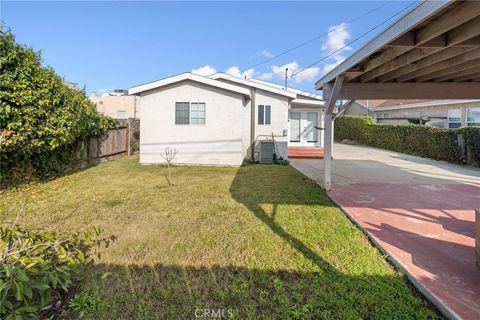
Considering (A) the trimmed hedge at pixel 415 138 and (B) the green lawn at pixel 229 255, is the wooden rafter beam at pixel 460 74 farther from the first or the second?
(A) the trimmed hedge at pixel 415 138

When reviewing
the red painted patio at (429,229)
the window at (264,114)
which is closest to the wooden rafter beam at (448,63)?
the red painted patio at (429,229)

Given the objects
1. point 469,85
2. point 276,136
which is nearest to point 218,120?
point 276,136

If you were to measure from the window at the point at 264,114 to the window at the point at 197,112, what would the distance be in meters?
2.79

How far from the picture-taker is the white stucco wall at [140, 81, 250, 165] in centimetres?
1100

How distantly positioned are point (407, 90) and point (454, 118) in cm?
1264

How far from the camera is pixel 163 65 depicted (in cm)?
2045

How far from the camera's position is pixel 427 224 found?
4.37m

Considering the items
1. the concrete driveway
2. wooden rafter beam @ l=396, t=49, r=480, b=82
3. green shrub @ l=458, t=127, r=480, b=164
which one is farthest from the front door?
wooden rafter beam @ l=396, t=49, r=480, b=82

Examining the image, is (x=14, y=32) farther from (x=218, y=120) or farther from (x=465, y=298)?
(x=465, y=298)

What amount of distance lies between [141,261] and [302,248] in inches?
80.6

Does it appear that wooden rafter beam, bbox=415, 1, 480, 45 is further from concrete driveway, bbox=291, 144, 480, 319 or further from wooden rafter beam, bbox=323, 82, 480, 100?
wooden rafter beam, bbox=323, 82, 480, 100

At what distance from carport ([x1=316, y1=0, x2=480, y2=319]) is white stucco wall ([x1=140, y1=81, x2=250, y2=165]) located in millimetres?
4609

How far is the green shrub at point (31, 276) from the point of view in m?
2.15

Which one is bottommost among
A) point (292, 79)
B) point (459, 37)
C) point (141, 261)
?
point (141, 261)
